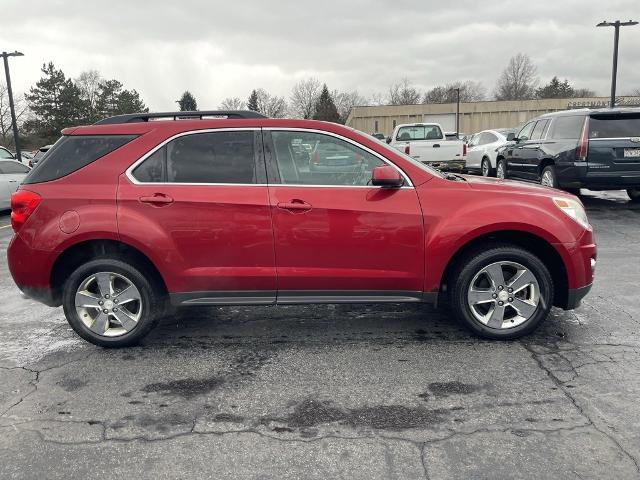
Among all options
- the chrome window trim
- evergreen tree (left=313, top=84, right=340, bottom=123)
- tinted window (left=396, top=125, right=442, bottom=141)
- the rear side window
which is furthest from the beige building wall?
the rear side window

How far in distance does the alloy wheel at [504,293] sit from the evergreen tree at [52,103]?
67.1m

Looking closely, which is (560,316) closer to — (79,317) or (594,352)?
(594,352)

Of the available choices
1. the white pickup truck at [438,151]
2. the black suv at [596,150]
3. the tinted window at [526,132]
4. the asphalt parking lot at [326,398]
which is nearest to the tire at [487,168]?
the white pickup truck at [438,151]

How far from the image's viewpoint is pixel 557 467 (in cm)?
257

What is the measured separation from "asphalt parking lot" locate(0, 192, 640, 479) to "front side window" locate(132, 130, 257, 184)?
1.35 m

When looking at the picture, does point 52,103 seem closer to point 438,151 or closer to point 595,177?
point 438,151

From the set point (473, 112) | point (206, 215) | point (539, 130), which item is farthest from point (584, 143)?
point (473, 112)

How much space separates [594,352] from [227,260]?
2828 mm

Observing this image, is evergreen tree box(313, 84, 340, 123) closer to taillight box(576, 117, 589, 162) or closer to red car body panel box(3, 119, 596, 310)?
taillight box(576, 117, 589, 162)

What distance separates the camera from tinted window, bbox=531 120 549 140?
11.1 metres

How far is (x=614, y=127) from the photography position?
9555mm

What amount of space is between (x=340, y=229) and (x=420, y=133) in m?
15.5

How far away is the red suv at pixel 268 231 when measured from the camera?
156 inches

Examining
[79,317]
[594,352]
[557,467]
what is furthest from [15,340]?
[594,352]
